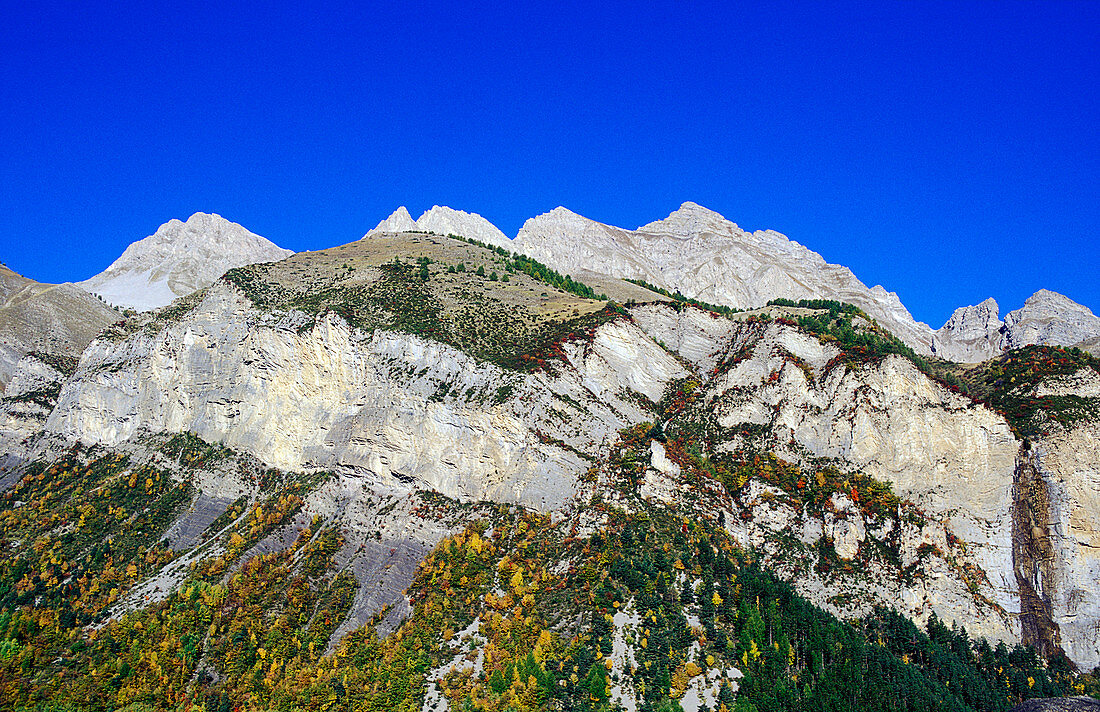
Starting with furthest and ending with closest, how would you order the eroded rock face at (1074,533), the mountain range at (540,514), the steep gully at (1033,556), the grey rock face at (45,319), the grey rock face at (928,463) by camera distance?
the grey rock face at (45,319) < the grey rock face at (928,463) < the steep gully at (1033,556) < the eroded rock face at (1074,533) < the mountain range at (540,514)

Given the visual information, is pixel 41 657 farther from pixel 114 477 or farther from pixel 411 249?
pixel 411 249

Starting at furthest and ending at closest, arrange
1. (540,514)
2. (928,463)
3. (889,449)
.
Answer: (889,449) → (928,463) → (540,514)

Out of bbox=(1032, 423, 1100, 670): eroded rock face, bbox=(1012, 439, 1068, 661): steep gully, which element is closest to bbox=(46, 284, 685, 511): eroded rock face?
bbox=(1012, 439, 1068, 661): steep gully

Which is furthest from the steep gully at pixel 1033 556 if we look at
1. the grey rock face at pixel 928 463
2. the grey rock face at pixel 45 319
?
the grey rock face at pixel 45 319

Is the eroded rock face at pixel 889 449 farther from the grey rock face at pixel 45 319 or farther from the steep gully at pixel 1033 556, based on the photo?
the grey rock face at pixel 45 319

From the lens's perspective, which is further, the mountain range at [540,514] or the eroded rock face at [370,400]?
the eroded rock face at [370,400]

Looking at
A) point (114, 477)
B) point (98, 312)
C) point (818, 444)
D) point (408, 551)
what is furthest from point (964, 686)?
point (98, 312)

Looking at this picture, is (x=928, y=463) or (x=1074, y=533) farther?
→ (x=928, y=463)

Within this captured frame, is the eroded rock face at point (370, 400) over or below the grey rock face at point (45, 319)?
below

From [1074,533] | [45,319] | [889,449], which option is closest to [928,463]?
[889,449]

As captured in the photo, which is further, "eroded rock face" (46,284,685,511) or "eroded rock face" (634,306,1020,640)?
"eroded rock face" (46,284,685,511)

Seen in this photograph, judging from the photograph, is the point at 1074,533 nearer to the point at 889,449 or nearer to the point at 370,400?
the point at 889,449

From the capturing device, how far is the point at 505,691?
225 feet

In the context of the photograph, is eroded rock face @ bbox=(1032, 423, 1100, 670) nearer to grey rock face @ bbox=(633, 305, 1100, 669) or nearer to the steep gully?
grey rock face @ bbox=(633, 305, 1100, 669)
